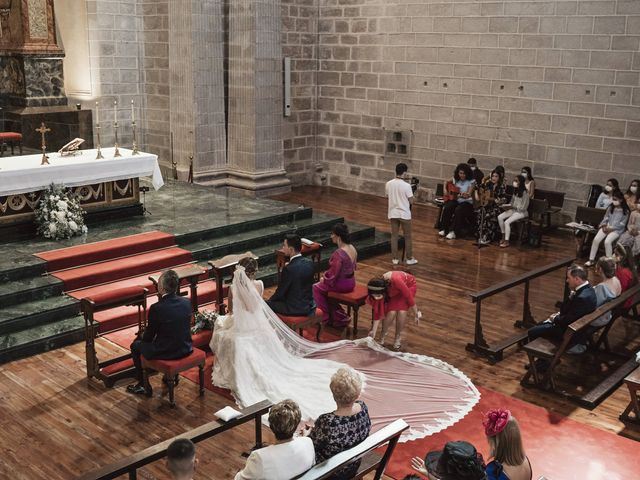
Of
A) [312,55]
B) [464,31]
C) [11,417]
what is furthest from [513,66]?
[11,417]

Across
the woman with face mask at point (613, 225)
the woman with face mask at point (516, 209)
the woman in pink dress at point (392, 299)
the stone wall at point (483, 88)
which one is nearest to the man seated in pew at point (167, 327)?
the woman in pink dress at point (392, 299)

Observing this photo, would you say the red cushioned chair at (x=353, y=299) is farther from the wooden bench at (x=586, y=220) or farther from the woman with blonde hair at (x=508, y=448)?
the wooden bench at (x=586, y=220)

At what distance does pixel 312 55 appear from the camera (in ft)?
54.1

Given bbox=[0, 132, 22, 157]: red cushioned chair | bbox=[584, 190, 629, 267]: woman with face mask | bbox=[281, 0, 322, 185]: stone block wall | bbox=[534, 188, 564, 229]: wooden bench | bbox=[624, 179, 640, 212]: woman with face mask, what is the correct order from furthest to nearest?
bbox=[281, 0, 322, 185]: stone block wall < bbox=[0, 132, 22, 157]: red cushioned chair < bbox=[534, 188, 564, 229]: wooden bench < bbox=[624, 179, 640, 212]: woman with face mask < bbox=[584, 190, 629, 267]: woman with face mask

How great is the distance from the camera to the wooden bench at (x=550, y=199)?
1259 cm

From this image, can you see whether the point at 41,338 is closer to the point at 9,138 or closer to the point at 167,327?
the point at 167,327

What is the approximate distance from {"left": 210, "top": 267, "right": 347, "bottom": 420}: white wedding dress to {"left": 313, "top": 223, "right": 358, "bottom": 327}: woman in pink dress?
107 cm

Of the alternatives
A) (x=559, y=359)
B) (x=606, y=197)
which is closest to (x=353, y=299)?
(x=559, y=359)

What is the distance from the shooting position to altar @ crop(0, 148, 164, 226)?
971 centimetres

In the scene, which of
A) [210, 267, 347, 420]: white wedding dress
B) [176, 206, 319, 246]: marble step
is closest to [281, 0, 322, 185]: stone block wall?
[176, 206, 319, 246]: marble step

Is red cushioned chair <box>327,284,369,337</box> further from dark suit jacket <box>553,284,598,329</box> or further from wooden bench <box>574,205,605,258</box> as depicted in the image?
wooden bench <box>574,205,605,258</box>

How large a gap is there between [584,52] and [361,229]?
471 centimetres

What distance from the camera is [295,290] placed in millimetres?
7707

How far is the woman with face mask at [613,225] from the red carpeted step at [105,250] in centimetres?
607
